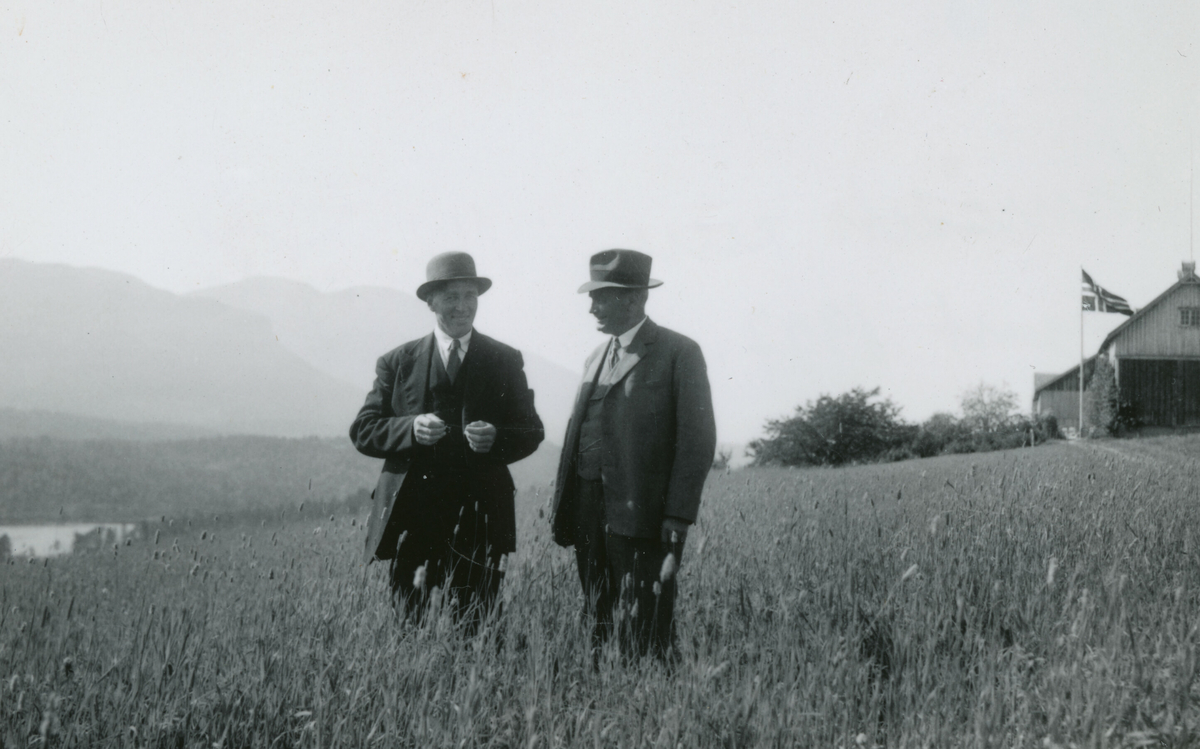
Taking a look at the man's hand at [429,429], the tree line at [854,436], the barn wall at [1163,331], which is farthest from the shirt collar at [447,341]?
the barn wall at [1163,331]

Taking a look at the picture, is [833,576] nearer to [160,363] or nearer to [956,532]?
[956,532]

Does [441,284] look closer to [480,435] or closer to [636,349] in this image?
[480,435]

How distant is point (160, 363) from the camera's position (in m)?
50.2

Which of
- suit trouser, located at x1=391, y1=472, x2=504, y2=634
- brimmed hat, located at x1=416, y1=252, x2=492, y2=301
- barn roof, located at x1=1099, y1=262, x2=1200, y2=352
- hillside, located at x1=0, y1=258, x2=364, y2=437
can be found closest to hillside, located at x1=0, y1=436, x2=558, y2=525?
hillside, located at x1=0, y1=258, x2=364, y2=437

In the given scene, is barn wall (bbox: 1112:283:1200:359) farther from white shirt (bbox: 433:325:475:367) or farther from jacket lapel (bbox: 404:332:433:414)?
jacket lapel (bbox: 404:332:433:414)

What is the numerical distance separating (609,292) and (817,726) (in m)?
2.09

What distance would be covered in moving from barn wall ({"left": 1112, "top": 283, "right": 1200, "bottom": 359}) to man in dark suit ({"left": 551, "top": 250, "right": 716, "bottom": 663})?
37.3 m

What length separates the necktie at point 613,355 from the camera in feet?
12.6

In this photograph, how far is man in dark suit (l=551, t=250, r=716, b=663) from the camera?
11.5ft

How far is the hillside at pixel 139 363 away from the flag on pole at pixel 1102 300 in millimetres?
34498

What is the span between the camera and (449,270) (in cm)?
386

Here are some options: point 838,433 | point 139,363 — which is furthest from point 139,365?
point 838,433

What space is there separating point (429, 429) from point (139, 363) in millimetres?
52732

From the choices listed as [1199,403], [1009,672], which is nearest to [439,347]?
[1009,672]
